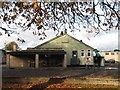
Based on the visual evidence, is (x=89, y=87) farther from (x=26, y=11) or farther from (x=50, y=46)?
(x=50, y=46)

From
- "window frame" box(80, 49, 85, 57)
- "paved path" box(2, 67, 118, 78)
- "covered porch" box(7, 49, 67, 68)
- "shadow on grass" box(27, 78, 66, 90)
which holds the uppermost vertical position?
"window frame" box(80, 49, 85, 57)

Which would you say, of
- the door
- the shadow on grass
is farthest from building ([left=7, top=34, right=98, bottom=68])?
the shadow on grass

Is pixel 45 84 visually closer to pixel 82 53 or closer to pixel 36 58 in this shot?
pixel 36 58

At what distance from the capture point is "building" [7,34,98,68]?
172 ft

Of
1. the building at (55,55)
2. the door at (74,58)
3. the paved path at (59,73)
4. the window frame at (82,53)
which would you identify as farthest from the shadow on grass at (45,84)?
the window frame at (82,53)

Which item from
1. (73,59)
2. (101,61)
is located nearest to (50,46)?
(73,59)

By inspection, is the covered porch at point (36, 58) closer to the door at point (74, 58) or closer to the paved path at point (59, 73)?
the door at point (74, 58)

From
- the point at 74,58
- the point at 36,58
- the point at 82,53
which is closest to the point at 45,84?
the point at 36,58

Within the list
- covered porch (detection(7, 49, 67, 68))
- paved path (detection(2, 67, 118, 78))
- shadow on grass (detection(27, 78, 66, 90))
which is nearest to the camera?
shadow on grass (detection(27, 78, 66, 90))

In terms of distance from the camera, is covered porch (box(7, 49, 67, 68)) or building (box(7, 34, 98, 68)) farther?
building (box(7, 34, 98, 68))

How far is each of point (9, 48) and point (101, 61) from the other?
19650 mm

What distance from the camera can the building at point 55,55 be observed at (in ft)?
172

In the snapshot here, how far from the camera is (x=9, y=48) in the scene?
65562mm

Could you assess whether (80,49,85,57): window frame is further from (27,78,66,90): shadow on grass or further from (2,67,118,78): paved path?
(27,78,66,90): shadow on grass
